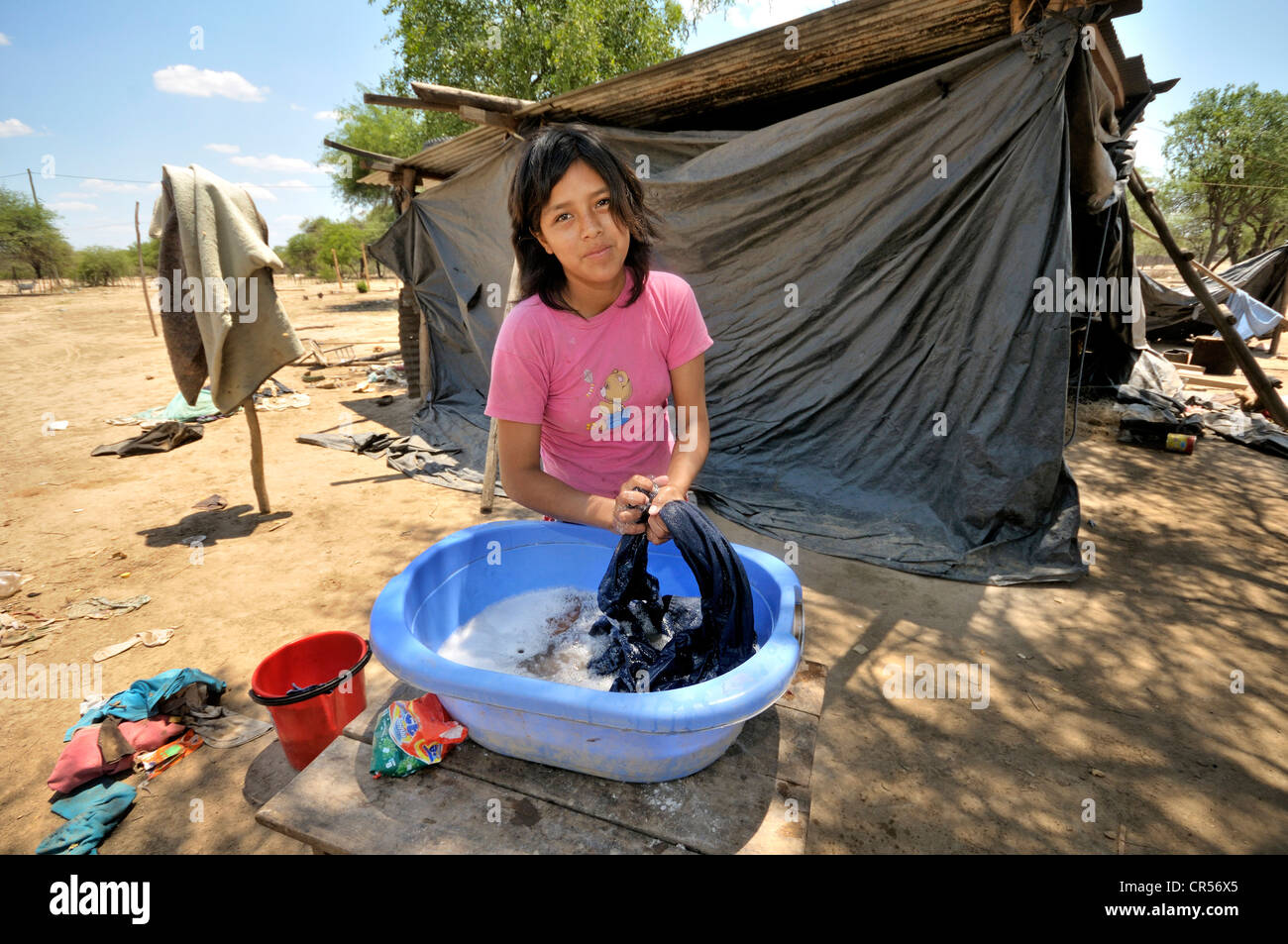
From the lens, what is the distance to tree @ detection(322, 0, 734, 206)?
34.0 ft

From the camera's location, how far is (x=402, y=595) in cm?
→ 125

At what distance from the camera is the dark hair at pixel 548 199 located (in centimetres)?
147

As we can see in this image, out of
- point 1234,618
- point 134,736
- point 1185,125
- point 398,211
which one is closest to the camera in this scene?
point 134,736

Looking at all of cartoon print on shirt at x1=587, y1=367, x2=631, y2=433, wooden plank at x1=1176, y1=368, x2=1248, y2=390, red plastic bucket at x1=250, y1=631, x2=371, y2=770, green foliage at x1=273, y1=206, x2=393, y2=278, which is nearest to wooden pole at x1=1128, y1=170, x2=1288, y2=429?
wooden plank at x1=1176, y1=368, x2=1248, y2=390

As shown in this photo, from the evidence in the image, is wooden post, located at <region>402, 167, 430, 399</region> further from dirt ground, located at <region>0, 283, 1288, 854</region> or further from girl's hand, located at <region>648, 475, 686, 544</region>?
girl's hand, located at <region>648, 475, 686, 544</region>

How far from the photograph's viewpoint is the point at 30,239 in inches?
1151

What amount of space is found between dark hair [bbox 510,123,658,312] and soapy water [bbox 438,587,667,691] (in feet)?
2.59

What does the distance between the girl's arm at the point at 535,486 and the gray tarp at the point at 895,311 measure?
2.61 meters

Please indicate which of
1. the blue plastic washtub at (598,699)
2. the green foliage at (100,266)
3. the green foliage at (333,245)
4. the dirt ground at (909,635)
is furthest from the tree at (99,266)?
the blue plastic washtub at (598,699)

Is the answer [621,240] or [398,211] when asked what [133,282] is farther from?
[621,240]

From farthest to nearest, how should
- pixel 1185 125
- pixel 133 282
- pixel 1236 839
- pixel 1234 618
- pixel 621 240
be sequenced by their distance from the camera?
pixel 133 282, pixel 1185 125, pixel 1234 618, pixel 1236 839, pixel 621 240
